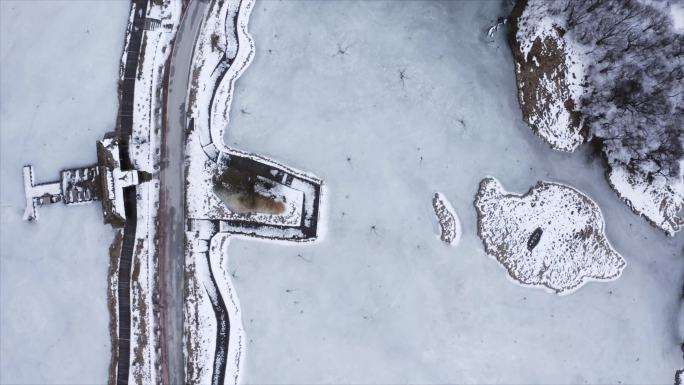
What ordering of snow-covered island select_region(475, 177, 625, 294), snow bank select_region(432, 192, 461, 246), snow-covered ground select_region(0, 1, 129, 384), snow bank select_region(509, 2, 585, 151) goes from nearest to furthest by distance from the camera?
snow-covered ground select_region(0, 1, 129, 384), snow bank select_region(432, 192, 461, 246), snow-covered island select_region(475, 177, 625, 294), snow bank select_region(509, 2, 585, 151)

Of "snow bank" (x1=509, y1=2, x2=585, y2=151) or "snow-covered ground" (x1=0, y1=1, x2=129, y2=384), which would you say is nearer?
"snow-covered ground" (x1=0, y1=1, x2=129, y2=384)

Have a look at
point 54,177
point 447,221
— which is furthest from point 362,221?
point 54,177

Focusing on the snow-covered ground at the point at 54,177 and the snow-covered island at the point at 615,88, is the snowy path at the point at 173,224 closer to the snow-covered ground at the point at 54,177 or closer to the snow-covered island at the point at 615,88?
the snow-covered ground at the point at 54,177

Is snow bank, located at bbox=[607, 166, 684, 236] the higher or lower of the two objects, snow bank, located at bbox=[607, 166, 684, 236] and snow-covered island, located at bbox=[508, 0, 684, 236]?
the lower

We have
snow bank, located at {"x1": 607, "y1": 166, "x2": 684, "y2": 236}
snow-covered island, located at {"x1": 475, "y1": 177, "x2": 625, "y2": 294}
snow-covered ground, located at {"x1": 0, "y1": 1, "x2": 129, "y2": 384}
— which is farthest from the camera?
snow bank, located at {"x1": 607, "y1": 166, "x2": 684, "y2": 236}

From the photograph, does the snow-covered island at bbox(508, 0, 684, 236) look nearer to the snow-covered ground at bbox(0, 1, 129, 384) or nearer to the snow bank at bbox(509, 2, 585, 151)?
the snow bank at bbox(509, 2, 585, 151)

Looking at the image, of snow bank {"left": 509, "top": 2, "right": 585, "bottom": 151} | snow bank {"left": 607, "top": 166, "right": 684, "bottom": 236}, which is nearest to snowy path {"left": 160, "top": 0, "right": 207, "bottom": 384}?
snow bank {"left": 509, "top": 2, "right": 585, "bottom": 151}
